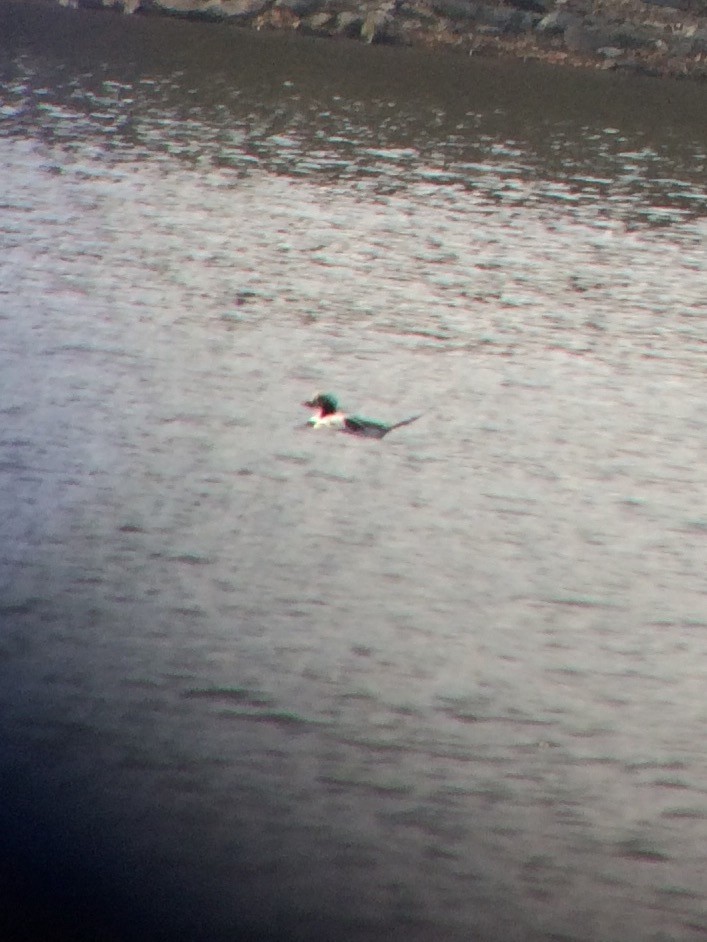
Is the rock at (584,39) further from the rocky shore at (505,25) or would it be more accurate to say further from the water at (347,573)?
the water at (347,573)

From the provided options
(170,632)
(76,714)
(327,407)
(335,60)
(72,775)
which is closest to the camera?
(72,775)

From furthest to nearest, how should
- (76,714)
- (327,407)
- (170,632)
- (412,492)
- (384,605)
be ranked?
(327,407) < (412,492) < (384,605) < (170,632) < (76,714)

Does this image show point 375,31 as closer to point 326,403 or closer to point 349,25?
point 349,25

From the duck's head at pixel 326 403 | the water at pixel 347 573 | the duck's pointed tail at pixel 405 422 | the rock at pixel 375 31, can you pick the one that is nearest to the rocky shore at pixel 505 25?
the rock at pixel 375 31

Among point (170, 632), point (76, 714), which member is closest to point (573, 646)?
point (170, 632)

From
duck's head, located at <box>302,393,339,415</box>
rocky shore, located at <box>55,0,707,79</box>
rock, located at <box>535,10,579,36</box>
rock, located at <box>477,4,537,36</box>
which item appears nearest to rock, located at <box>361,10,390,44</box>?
rocky shore, located at <box>55,0,707,79</box>

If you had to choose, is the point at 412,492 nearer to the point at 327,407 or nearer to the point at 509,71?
the point at 327,407

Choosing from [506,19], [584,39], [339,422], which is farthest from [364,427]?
[506,19]
